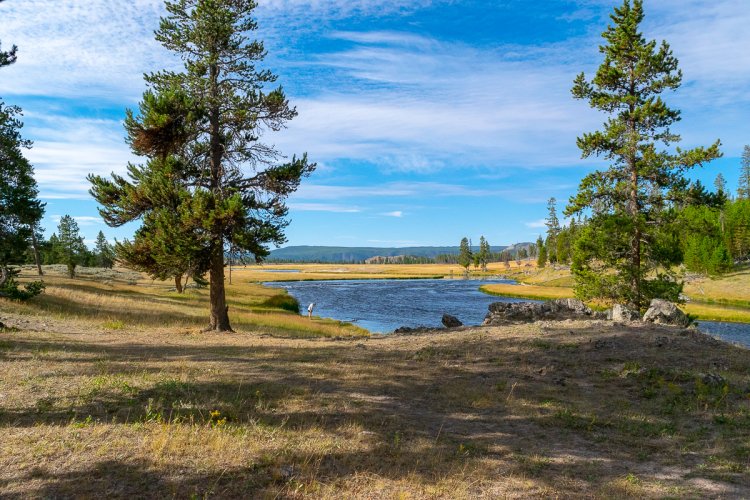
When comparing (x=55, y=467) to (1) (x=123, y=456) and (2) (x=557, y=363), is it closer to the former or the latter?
(1) (x=123, y=456)

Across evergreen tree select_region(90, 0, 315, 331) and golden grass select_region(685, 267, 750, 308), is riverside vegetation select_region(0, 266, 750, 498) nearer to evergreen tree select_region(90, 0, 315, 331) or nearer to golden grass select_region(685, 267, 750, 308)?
evergreen tree select_region(90, 0, 315, 331)

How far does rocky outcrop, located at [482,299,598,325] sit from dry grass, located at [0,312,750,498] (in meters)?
7.70

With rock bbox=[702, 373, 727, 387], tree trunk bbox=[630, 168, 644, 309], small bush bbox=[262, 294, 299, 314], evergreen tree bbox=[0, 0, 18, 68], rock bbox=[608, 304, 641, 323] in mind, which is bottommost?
small bush bbox=[262, 294, 299, 314]

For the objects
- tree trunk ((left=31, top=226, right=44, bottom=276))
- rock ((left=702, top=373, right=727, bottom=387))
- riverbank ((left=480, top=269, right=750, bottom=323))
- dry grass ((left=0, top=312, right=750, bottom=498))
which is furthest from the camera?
riverbank ((left=480, top=269, right=750, bottom=323))

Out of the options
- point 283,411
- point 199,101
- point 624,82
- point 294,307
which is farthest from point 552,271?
point 283,411

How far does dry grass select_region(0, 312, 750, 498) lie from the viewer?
5.48 meters

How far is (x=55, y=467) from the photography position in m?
5.44

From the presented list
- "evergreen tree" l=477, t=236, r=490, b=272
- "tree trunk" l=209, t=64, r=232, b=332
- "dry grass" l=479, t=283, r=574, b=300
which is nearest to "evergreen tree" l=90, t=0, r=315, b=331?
"tree trunk" l=209, t=64, r=232, b=332

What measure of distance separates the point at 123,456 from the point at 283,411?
2627 millimetres

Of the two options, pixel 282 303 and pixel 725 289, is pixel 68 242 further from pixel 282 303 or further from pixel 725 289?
pixel 725 289

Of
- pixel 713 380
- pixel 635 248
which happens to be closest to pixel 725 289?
pixel 635 248

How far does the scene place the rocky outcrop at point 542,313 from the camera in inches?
852

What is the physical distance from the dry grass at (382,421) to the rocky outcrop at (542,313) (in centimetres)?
770

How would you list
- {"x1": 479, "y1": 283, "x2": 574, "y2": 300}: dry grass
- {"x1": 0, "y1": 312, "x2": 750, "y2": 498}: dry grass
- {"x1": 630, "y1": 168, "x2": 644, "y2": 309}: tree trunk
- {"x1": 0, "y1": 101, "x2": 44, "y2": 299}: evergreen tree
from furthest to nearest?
1. {"x1": 479, "y1": 283, "x2": 574, "y2": 300}: dry grass
2. {"x1": 630, "y1": 168, "x2": 644, "y2": 309}: tree trunk
3. {"x1": 0, "y1": 101, "x2": 44, "y2": 299}: evergreen tree
4. {"x1": 0, "y1": 312, "x2": 750, "y2": 498}: dry grass
